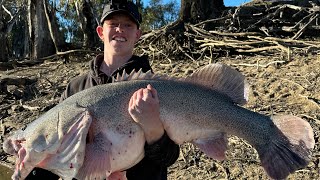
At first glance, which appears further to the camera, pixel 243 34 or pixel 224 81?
pixel 243 34

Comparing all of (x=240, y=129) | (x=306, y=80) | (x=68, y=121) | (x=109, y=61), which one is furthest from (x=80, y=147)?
(x=306, y=80)

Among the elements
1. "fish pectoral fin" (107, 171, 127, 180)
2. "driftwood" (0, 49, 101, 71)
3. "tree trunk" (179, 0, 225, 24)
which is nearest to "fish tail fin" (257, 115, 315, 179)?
"fish pectoral fin" (107, 171, 127, 180)

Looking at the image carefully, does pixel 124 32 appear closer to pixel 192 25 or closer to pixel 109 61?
pixel 109 61

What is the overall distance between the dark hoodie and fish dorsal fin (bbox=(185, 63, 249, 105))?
43 cm

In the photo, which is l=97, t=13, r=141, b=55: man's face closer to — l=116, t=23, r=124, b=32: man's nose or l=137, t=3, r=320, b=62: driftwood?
l=116, t=23, r=124, b=32: man's nose

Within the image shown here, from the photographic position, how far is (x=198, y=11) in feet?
32.6

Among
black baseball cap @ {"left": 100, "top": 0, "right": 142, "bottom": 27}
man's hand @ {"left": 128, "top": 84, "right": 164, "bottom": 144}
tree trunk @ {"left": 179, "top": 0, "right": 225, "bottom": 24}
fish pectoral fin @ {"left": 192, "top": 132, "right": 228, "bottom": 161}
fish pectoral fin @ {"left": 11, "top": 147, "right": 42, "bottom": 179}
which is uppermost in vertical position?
black baseball cap @ {"left": 100, "top": 0, "right": 142, "bottom": 27}

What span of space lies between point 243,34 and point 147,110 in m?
6.08

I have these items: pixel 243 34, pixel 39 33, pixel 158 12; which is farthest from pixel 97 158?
pixel 158 12

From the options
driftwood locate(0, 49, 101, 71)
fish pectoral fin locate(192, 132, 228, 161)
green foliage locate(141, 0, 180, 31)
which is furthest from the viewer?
green foliage locate(141, 0, 180, 31)

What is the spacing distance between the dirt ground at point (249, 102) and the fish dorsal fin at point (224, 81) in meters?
2.34

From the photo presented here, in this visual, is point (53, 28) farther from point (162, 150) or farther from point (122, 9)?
point (162, 150)

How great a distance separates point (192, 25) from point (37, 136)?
699 cm

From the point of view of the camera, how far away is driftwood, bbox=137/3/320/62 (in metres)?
8.18
